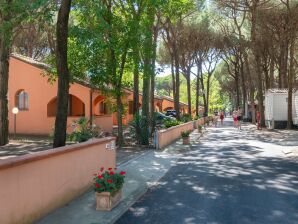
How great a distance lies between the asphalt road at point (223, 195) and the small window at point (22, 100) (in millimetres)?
17082

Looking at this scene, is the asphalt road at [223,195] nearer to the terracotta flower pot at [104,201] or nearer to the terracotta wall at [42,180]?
Answer: the terracotta flower pot at [104,201]

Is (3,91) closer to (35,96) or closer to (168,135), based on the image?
(35,96)

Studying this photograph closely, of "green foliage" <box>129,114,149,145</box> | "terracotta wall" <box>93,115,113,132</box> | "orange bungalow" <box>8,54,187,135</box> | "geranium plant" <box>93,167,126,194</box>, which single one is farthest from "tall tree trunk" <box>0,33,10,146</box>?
"geranium plant" <box>93,167,126,194</box>

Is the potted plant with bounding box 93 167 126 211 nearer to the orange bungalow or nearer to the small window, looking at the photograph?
the orange bungalow

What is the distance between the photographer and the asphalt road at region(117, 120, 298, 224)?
7820mm

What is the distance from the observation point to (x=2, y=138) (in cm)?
2200

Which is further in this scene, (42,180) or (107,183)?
(107,183)

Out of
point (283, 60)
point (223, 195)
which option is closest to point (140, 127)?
point (223, 195)

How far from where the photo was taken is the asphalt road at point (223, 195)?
25.7 ft

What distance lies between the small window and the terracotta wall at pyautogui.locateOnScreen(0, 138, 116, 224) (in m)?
20.7

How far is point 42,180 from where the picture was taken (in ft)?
25.6

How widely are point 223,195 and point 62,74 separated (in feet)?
14.3

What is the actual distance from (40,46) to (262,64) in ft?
69.0

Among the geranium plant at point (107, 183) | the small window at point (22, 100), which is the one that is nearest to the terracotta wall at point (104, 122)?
the small window at point (22, 100)
